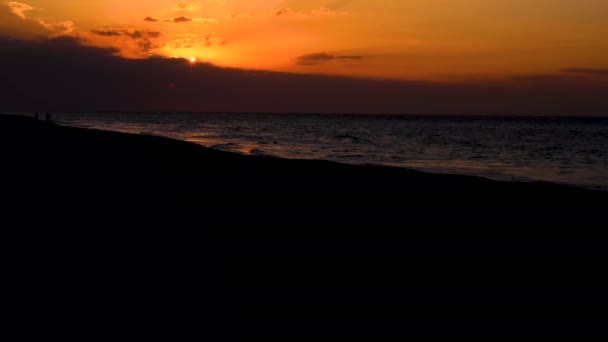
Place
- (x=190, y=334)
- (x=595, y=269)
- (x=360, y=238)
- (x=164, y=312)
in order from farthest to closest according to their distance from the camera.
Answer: (x=360, y=238) → (x=595, y=269) → (x=164, y=312) → (x=190, y=334)

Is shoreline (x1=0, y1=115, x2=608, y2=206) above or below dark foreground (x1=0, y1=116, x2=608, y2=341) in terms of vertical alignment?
above

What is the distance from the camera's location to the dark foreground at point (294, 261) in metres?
5.45

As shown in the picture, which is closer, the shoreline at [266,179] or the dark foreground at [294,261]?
the dark foreground at [294,261]

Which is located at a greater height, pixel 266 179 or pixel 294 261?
pixel 266 179

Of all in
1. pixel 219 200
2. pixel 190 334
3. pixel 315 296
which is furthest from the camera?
pixel 219 200

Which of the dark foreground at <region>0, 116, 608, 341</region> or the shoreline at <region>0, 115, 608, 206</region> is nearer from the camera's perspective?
the dark foreground at <region>0, 116, 608, 341</region>

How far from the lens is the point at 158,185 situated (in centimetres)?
1340

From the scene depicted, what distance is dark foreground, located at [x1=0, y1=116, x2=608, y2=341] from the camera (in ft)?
17.9

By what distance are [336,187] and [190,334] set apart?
9268 millimetres

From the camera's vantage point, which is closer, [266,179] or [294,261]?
[294,261]

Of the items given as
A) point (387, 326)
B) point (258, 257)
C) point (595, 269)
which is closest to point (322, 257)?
point (258, 257)

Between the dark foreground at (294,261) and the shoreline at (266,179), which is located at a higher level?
the shoreline at (266,179)

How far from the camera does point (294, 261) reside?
7477mm

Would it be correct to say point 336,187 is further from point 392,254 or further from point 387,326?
point 387,326
